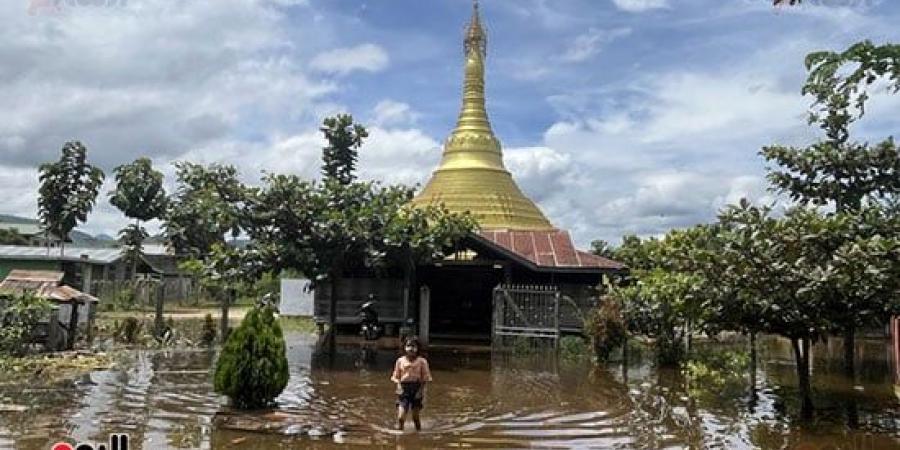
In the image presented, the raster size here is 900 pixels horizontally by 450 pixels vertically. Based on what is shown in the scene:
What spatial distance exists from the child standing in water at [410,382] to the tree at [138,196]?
28.6 metres

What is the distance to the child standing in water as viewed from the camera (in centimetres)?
1032

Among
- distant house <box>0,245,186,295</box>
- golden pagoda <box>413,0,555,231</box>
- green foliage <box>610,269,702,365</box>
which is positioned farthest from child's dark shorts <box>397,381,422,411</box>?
golden pagoda <box>413,0,555,231</box>

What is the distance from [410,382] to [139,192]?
28910mm

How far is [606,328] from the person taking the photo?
18672 millimetres

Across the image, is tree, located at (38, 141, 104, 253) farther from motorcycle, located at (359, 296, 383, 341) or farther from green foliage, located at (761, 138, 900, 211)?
green foliage, located at (761, 138, 900, 211)

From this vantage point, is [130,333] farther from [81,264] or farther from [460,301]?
[81,264]

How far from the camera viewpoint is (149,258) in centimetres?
4903

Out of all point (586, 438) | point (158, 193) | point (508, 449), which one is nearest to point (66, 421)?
point (508, 449)

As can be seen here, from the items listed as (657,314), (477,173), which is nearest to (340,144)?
(477,173)

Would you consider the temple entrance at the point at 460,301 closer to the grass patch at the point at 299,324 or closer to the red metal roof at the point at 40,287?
the grass patch at the point at 299,324

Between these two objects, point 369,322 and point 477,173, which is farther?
point 477,173

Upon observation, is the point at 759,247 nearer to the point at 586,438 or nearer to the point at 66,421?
the point at 586,438

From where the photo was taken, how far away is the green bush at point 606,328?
18375mm

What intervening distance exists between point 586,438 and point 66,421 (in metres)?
6.69
